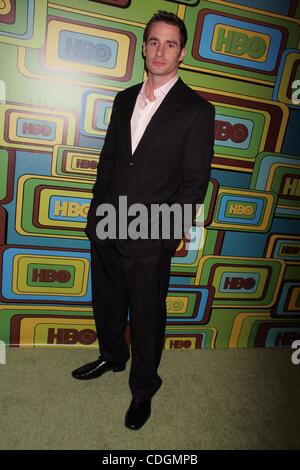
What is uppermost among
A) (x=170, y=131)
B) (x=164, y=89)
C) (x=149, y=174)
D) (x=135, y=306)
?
(x=164, y=89)

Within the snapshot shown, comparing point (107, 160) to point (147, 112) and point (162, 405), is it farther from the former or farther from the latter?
point (162, 405)

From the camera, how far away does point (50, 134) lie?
1.72 m

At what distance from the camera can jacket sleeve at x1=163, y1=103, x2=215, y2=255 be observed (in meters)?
1.42

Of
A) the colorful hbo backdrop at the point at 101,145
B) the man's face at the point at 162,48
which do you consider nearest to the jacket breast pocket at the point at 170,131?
the man's face at the point at 162,48

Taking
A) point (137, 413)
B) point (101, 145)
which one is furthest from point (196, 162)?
point (137, 413)

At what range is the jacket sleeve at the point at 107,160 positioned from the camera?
1.64 metres

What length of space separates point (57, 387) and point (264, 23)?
7.06ft

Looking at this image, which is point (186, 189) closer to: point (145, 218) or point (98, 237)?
point (145, 218)

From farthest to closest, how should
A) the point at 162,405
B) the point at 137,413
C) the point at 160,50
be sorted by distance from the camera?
the point at 162,405, the point at 137,413, the point at 160,50

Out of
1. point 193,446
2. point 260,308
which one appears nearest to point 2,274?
point 193,446

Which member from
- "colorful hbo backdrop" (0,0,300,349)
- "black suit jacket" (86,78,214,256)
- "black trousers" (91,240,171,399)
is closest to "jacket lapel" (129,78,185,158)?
"black suit jacket" (86,78,214,256)

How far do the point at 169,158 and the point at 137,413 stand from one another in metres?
1.18

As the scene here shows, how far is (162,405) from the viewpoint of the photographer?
1754 mm

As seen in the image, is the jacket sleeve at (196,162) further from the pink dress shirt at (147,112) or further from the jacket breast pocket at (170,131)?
the pink dress shirt at (147,112)
